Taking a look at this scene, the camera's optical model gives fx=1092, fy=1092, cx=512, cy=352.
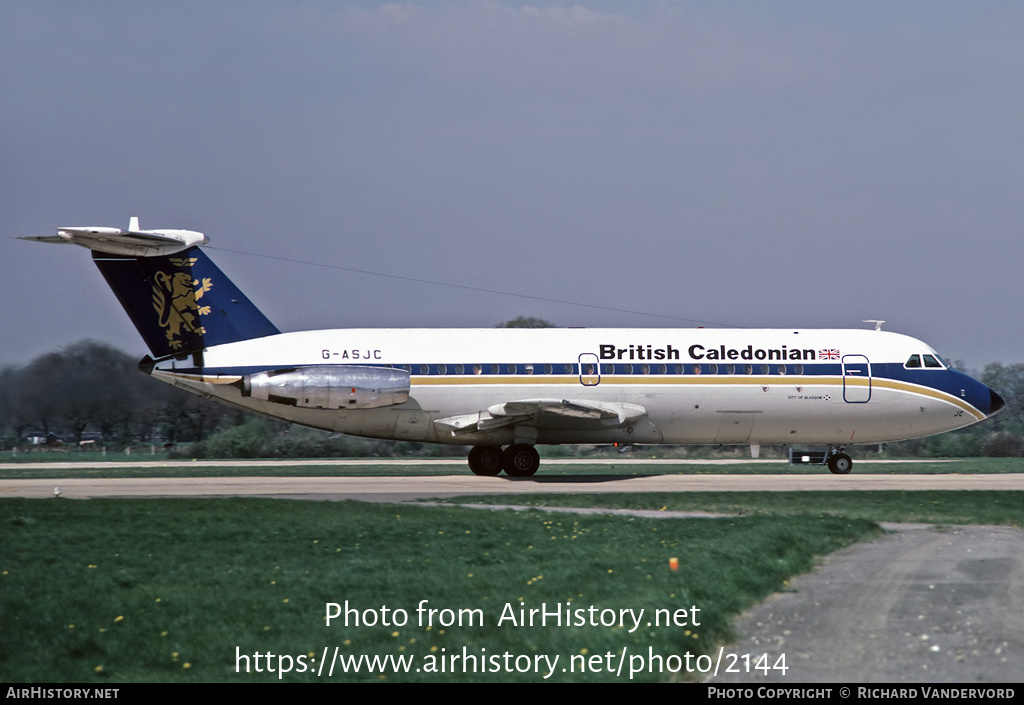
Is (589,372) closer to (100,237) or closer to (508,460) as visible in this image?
(508,460)

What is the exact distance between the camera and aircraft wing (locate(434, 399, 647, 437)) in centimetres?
3106

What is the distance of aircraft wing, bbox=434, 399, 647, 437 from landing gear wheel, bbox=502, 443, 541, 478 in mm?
876

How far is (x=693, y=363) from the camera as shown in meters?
33.1

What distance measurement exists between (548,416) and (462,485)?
3.89 m

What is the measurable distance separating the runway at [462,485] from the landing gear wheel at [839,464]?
155 cm

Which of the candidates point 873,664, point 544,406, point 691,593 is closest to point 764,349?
point 544,406

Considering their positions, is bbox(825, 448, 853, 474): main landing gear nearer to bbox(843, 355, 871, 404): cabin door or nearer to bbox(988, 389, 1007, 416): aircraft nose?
bbox(843, 355, 871, 404): cabin door

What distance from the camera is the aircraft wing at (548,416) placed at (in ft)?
102

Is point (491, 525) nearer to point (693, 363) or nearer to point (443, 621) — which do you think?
point (443, 621)

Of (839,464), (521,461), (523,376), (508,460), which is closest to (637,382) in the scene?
(523,376)

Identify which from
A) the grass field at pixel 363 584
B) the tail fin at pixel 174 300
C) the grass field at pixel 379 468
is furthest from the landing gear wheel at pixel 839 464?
the tail fin at pixel 174 300
